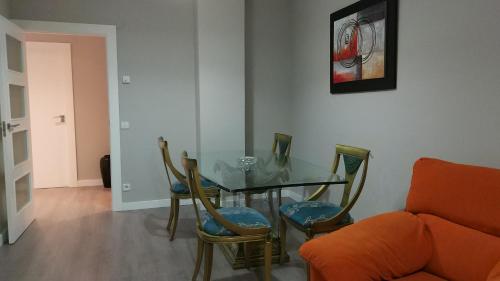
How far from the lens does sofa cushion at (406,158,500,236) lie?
1.65 metres

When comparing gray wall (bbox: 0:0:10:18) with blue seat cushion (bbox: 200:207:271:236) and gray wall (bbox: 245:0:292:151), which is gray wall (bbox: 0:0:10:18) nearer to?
gray wall (bbox: 245:0:292:151)

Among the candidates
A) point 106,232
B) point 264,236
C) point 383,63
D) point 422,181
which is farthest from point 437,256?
point 106,232

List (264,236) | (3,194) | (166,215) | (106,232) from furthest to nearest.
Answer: (166,215)
(106,232)
(3,194)
(264,236)

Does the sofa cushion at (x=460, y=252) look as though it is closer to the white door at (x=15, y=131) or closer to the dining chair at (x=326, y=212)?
the dining chair at (x=326, y=212)

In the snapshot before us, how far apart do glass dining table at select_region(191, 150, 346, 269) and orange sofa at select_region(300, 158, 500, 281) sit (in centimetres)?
65

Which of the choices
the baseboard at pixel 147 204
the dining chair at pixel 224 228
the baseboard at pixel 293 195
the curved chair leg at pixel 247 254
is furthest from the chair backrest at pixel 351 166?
the baseboard at pixel 147 204

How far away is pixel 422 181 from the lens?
6.38 ft

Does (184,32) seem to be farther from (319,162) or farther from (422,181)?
(422,181)

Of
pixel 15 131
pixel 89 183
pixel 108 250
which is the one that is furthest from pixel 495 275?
pixel 89 183

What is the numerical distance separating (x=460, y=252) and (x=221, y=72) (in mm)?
3263

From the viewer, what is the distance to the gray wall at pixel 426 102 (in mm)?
2217

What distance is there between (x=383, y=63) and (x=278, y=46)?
1981 mm

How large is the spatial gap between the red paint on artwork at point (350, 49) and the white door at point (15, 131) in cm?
298

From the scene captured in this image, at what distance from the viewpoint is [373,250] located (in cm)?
167
